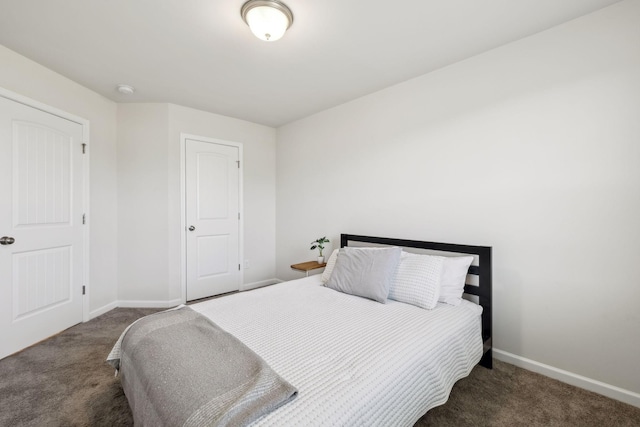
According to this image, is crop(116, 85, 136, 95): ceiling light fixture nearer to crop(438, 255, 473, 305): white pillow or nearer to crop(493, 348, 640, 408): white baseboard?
crop(438, 255, 473, 305): white pillow

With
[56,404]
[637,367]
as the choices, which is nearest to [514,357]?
[637,367]

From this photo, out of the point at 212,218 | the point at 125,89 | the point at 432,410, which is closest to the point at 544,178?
the point at 432,410

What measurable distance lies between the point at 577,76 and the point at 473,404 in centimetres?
218

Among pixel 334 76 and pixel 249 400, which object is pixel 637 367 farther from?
pixel 334 76

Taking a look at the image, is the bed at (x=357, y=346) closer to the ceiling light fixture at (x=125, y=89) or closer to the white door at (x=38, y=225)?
the white door at (x=38, y=225)

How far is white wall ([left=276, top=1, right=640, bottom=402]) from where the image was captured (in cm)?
170

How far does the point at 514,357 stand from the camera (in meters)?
2.11

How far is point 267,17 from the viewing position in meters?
1.70

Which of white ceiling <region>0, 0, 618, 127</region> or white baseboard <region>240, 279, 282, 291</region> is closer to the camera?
white ceiling <region>0, 0, 618, 127</region>

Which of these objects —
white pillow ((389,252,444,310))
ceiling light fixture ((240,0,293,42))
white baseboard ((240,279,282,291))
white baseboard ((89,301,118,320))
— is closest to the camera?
ceiling light fixture ((240,0,293,42))

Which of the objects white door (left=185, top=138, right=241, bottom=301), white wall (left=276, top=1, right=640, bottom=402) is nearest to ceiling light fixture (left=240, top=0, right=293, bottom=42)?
white wall (left=276, top=1, right=640, bottom=402)

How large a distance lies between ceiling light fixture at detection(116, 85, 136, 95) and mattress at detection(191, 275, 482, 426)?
238 cm

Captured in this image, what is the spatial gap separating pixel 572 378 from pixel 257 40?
3.20 metres

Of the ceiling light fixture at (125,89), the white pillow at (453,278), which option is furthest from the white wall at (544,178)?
the ceiling light fixture at (125,89)
